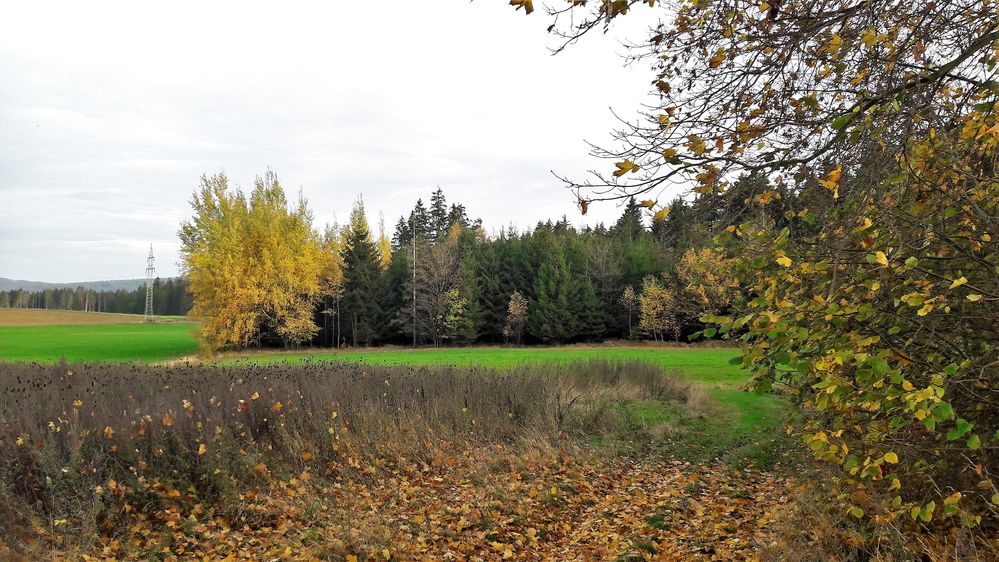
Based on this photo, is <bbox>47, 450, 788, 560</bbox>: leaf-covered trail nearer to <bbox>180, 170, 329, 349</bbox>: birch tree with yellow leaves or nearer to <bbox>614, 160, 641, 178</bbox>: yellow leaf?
<bbox>614, 160, 641, 178</bbox>: yellow leaf

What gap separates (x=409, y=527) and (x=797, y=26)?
19.9 ft

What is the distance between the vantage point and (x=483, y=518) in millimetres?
6719

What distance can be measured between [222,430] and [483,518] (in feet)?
12.3

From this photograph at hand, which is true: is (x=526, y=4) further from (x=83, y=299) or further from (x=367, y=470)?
(x=83, y=299)

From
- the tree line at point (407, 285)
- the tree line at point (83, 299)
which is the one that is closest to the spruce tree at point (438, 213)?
the tree line at point (407, 285)

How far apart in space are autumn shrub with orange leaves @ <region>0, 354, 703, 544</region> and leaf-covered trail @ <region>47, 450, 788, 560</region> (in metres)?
0.29

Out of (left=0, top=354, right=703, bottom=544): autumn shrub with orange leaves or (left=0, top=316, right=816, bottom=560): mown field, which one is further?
(left=0, top=354, right=703, bottom=544): autumn shrub with orange leaves

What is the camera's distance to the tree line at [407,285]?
35188mm

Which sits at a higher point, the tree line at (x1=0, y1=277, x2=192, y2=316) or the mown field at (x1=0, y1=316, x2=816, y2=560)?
the tree line at (x1=0, y1=277, x2=192, y2=316)

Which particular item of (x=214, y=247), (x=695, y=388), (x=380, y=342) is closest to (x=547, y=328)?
(x=380, y=342)

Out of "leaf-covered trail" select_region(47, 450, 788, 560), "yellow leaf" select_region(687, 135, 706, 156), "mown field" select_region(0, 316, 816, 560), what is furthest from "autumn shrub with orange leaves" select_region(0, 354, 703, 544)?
"yellow leaf" select_region(687, 135, 706, 156)

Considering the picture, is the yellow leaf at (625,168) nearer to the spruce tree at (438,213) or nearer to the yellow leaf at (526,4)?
the yellow leaf at (526,4)

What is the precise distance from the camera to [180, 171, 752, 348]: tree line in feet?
115

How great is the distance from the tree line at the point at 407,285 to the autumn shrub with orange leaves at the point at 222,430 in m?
23.3
